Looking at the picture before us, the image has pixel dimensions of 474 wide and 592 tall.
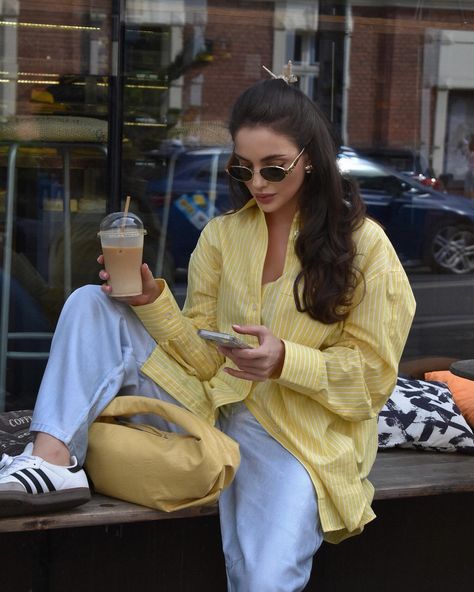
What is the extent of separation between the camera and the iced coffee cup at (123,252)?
285 cm

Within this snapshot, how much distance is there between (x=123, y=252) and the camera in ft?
9.34

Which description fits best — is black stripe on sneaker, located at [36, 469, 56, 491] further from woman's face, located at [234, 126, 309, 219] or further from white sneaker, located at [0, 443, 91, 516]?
woman's face, located at [234, 126, 309, 219]

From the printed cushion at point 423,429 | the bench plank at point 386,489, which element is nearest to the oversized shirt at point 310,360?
the bench plank at point 386,489

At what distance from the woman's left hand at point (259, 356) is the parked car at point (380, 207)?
216 cm

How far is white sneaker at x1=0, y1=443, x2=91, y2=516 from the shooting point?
2.71m

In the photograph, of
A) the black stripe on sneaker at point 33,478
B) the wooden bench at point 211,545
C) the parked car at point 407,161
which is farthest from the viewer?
the parked car at point 407,161

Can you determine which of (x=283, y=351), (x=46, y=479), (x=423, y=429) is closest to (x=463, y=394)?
(x=423, y=429)

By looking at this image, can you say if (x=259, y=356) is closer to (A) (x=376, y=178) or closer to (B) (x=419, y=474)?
(B) (x=419, y=474)

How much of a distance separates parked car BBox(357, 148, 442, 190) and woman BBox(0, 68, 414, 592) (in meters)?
2.10

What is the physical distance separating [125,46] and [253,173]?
6.25ft

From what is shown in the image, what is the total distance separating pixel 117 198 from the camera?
4723 mm

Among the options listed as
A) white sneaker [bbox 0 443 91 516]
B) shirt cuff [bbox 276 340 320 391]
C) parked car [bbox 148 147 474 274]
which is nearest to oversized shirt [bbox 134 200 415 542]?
shirt cuff [bbox 276 340 320 391]

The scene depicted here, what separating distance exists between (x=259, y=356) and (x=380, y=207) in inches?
103

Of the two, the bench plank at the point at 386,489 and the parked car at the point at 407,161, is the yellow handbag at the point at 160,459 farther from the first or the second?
the parked car at the point at 407,161
